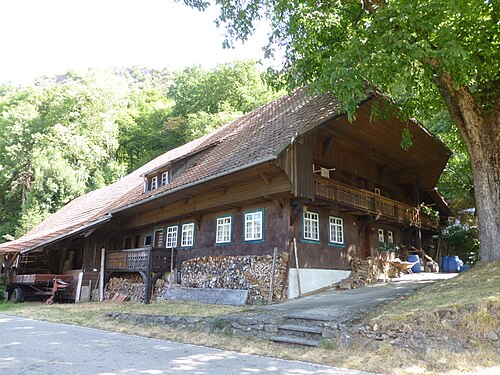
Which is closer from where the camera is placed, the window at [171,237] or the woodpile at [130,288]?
the woodpile at [130,288]

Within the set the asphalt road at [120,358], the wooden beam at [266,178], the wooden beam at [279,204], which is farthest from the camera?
the wooden beam at [279,204]

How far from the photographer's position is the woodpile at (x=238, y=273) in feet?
45.4

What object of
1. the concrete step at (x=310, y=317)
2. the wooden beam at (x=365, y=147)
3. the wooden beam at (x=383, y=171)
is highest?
the wooden beam at (x=365, y=147)

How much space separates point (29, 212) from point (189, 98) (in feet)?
67.4

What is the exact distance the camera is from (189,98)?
4559 cm

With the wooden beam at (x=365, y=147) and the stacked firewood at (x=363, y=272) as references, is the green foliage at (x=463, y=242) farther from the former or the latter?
the stacked firewood at (x=363, y=272)

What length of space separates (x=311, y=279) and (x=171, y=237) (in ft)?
24.6

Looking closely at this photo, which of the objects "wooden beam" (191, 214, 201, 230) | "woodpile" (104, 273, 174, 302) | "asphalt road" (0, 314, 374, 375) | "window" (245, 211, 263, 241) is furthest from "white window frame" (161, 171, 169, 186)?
"asphalt road" (0, 314, 374, 375)

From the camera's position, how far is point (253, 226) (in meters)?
15.4

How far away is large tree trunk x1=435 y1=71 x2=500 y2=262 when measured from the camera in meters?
11.4

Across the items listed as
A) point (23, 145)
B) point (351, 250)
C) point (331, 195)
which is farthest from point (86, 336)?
point (23, 145)

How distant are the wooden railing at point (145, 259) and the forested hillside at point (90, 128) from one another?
55.4ft

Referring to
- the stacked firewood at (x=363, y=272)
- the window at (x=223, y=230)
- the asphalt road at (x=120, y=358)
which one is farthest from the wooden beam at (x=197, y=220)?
the asphalt road at (x=120, y=358)

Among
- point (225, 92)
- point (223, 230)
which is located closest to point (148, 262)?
point (223, 230)
